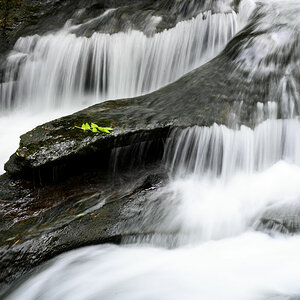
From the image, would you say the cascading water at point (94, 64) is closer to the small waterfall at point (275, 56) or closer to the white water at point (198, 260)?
the small waterfall at point (275, 56)

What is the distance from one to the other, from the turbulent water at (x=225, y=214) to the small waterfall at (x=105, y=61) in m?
0.21

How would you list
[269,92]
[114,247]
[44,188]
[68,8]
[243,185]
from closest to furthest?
[114,247] → [44,188] → [243,185] → [269,92] → [68,8]

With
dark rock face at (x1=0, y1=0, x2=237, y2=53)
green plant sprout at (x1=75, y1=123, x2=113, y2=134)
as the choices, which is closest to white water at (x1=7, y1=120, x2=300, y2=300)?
green plant sprout at (x1=75, y1=123, x2=113, y2=134)

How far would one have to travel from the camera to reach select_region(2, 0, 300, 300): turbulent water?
3002 millimetres

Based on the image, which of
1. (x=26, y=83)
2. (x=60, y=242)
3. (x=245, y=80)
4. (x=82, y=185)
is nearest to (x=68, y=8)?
(x=26, y=83)

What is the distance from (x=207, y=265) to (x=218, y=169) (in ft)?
4.56

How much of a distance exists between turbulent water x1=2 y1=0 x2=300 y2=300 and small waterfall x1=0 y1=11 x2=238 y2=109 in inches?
8.4

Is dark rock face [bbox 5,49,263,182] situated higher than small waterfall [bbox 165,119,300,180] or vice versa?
dark rock face [bbox 5,49,263,182]

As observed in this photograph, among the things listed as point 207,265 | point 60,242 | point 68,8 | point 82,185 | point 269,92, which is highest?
point 68,8

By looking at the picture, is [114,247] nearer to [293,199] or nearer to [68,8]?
[293,199]

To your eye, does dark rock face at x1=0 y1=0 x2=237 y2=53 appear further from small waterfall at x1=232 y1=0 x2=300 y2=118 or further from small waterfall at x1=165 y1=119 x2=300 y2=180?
small waterfall at x1=165 y1=119 x2=300 y2=180

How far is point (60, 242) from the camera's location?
128 inches

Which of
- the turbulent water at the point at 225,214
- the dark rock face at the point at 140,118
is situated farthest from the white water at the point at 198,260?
the dark rock face at the point at 140,118

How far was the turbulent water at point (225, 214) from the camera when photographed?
3002 millimetres
